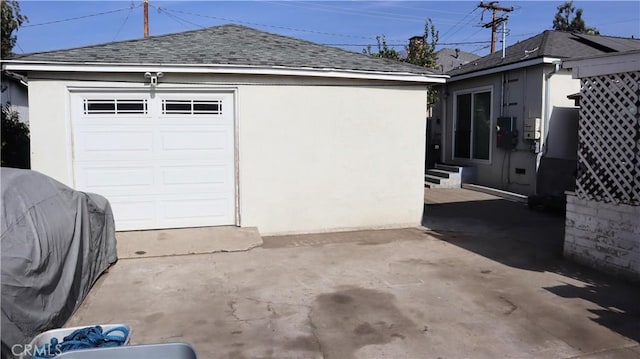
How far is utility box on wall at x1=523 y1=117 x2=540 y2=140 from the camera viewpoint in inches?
429

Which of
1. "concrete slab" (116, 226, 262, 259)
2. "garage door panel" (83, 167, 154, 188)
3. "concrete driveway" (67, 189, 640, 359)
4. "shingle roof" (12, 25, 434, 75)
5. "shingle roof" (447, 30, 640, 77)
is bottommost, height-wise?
"concrete driveway" (67, 189, 640, 359)

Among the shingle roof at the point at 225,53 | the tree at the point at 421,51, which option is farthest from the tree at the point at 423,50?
the shingle roof at the point at 225,53

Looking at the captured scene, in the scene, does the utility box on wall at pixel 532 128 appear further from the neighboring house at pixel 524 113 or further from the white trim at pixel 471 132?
the white trim at pixel 471 132

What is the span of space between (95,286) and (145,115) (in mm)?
3078

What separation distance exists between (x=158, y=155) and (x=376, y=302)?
4.46 meters

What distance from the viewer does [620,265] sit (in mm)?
5500

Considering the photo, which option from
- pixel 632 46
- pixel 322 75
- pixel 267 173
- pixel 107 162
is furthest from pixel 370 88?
pixel 632 46

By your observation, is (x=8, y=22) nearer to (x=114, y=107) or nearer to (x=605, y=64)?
(x=114, y=107)

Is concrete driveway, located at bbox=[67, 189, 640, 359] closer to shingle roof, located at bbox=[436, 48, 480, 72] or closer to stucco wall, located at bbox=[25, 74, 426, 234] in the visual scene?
stucco wall, located at bbox=[25, 74, 426, 234]

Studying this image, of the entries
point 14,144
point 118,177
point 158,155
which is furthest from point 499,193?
point 14,144

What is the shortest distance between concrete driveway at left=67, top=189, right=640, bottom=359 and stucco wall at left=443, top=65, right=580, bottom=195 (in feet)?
15.0

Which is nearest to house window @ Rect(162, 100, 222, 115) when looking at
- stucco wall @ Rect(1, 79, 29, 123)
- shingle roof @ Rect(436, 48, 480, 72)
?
stucco wall @ Rect(1, 79, 29, 123)

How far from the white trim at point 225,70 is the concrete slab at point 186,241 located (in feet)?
8.24

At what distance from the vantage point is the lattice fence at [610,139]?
5.43m
